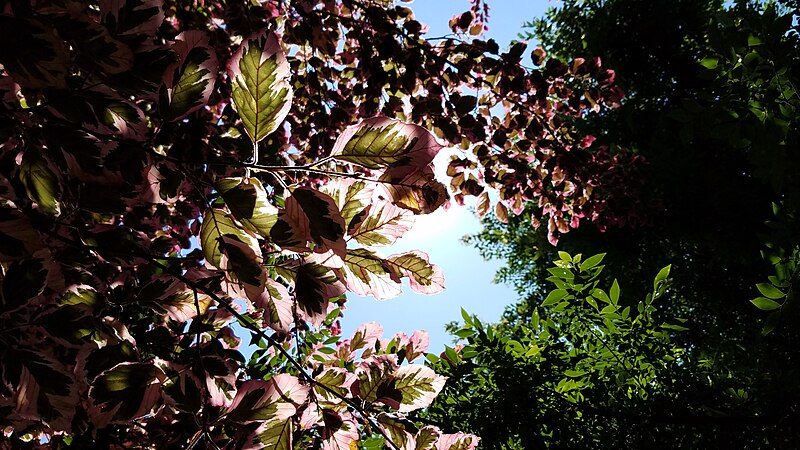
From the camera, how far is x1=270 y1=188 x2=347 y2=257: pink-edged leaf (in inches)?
26.6

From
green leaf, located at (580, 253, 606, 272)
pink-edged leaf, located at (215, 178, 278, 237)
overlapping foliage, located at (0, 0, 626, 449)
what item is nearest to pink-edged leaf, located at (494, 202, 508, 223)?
green leaf, located at (580, 253, 606, 272)

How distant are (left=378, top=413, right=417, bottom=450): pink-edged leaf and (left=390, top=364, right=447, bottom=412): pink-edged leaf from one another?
4cm

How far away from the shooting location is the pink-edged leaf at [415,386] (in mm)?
1085

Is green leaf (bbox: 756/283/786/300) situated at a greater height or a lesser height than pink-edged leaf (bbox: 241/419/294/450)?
greater

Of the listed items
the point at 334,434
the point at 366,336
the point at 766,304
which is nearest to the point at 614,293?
the point at 766,304

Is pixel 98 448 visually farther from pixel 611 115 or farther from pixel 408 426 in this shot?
pixel 611 115

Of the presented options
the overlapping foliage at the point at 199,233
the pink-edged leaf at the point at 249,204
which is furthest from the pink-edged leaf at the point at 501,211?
the pink-edged leaf at the point at 249,204

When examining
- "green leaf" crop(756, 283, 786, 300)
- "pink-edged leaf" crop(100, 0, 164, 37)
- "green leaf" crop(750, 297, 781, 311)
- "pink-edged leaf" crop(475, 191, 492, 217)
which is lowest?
"pink-edged leaf" crop(100, 0, 164, 37)

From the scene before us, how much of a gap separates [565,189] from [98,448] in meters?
3.08

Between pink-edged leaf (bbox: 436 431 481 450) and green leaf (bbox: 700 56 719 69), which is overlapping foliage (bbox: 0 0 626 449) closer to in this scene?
pink-edged leaf (bbox: 436 431 481 450)

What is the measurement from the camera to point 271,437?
0.91 m

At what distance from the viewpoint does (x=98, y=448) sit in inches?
74.9

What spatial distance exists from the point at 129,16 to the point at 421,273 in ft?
2.36

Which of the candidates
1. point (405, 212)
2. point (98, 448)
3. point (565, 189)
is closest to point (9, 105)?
point (405, 212)
